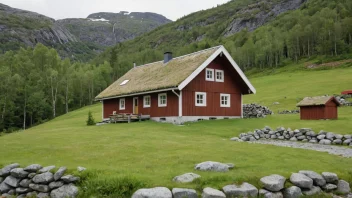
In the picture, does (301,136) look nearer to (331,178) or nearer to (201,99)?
(331,178)

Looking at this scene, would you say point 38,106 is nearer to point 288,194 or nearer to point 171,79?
point 171,79

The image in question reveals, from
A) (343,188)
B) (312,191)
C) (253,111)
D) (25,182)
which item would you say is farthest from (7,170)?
(253,111)

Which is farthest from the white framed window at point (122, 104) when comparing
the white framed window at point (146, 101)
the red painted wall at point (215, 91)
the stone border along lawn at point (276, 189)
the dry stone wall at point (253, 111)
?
the stone border along lawn at point (276, 189)

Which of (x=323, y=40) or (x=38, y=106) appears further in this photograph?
(x=323, y=40)

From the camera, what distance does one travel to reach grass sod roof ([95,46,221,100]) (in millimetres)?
29847

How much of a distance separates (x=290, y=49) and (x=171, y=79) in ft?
275

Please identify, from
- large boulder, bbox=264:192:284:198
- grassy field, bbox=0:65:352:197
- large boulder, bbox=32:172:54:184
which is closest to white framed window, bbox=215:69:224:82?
grassy field, bbox=0:65:352:197

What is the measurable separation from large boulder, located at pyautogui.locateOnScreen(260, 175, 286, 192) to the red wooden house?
18075 mm

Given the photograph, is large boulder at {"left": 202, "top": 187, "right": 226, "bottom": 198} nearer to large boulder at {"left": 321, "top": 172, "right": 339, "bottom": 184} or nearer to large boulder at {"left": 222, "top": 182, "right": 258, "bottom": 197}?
large boulder at {"left": 222, "top": 182, "right": 258, "bottom": 197}

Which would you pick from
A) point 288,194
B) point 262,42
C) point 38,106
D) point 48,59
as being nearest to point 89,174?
point 288,194

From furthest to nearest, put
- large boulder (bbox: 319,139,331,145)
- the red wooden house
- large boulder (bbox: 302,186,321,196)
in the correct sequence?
A: the red wooden house
large boulder (bbox: 319,139,331,145)
large boulder (bbox: 302,186,321,196)

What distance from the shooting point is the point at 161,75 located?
33562 mm

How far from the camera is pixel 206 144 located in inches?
657

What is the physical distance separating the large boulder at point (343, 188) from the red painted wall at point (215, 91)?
19.1 metres
